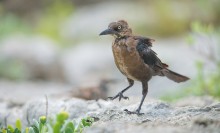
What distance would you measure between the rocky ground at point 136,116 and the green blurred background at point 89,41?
275 centimetres

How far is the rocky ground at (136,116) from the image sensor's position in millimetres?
5000

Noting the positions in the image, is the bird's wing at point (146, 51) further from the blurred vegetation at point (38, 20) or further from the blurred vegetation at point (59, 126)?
the blurred vegetation at point (38, 20)

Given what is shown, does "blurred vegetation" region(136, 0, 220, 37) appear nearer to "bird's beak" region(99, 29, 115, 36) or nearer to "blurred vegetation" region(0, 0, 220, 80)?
"blurred vegetation" region(0, 0, 220, 80)

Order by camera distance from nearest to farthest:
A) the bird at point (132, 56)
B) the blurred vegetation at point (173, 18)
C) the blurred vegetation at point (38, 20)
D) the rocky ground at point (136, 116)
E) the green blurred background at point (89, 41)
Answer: the rocky ground at point (136, 116)
the bird at point (132, 56)
the green blurred background at point (89, 41)
the blurred vegetation at point (38, 20)
the blurred vegetation at point (173, 18)

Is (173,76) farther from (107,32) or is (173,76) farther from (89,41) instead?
(89,41)

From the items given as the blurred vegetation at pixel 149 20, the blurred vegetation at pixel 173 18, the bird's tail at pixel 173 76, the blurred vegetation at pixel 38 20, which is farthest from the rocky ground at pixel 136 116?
the blurred vegetation at pixel 173 18

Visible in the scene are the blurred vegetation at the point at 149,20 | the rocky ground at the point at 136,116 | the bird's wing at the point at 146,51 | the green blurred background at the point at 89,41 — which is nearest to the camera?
the rocky ground at the point at 136,116

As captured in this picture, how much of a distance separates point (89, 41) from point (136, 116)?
1327cm

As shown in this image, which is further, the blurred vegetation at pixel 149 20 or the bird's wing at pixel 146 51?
the blurred vegetation at pixel 149 20

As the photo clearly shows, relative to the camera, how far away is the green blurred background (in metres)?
13.3

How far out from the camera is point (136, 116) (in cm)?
616

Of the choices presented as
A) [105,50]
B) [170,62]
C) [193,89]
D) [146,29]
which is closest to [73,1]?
[146,29]

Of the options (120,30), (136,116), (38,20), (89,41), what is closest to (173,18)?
(89,41)

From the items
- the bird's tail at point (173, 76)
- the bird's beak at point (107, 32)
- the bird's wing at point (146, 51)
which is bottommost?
the bird's tail at point (173, 76)
